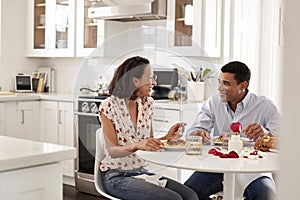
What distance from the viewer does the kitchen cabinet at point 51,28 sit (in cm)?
479

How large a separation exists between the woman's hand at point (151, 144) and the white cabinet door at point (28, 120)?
276cm

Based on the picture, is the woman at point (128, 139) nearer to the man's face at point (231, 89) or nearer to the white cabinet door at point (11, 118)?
the man's face at point (231, 89)

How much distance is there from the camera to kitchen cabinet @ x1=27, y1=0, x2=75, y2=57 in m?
4.79

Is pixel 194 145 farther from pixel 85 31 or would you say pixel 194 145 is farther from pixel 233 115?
pixel 85 31

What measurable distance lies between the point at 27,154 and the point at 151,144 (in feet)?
2.80

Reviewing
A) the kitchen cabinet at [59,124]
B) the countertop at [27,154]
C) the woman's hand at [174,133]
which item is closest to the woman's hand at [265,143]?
the woman's hand at [174,133]

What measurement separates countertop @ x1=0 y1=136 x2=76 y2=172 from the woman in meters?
0.55

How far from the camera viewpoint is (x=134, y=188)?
2.19 metres

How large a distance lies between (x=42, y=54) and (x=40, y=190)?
12.5 feet

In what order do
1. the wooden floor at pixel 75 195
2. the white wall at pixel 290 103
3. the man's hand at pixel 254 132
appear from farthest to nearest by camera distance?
the wooden floor at pixel 75 195 → the man's hand at pixel 254 132 → the white wall at pixel 290 103

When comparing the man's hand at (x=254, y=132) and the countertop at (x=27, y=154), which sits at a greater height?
the countertop at (x=27, y=154)

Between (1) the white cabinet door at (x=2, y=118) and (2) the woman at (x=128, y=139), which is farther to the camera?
(1) the white cabinet door at (x=2, y=118)

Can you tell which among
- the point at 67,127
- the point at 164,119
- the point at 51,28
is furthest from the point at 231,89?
the point at 51,28

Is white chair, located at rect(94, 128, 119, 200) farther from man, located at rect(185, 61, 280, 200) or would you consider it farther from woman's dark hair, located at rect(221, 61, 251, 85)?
woman's dark hair, located at rect(221, 61, 251, 85)
